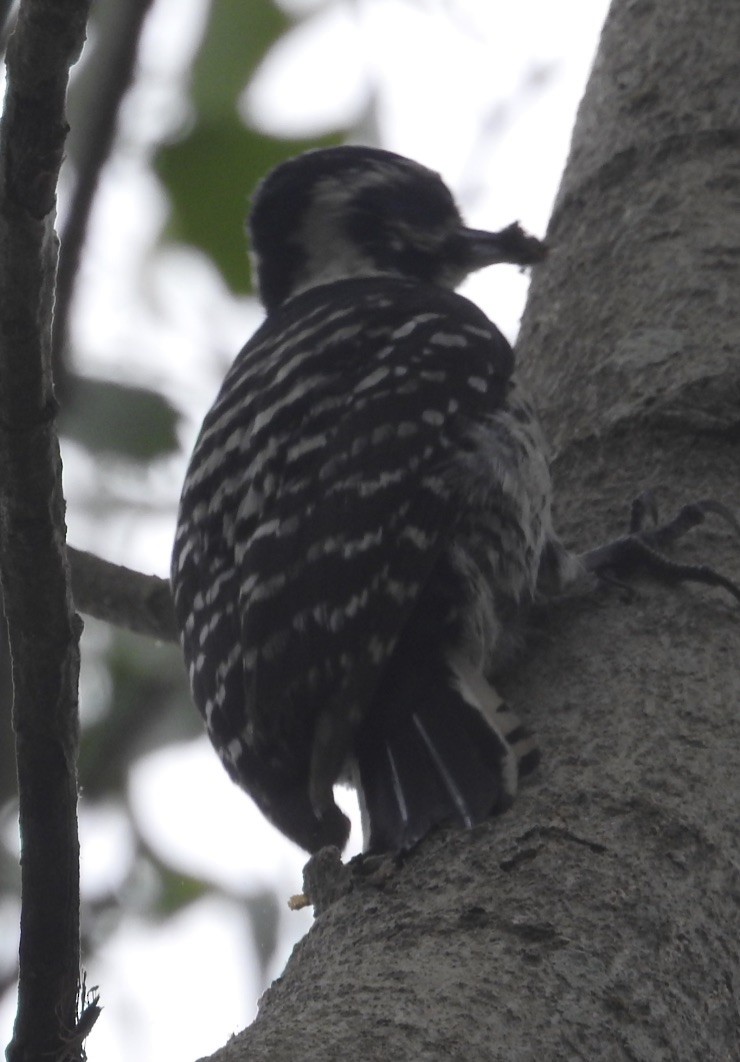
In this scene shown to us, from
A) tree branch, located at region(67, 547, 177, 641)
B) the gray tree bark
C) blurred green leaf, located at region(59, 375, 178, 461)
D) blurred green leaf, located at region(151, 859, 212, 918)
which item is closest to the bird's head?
the gray tree bark

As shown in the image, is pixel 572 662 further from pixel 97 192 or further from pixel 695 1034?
pixel 97 192

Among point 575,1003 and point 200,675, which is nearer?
point 575,1003

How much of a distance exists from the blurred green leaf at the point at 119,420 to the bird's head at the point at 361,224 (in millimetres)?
1067

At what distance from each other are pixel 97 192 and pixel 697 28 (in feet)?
5.82

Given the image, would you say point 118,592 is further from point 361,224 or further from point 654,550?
point 361,224

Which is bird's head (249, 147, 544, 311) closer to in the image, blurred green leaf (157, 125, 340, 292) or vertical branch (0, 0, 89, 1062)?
blurred green leaf (157, 125, 340, 292)

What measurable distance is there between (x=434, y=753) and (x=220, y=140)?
44.4 inches

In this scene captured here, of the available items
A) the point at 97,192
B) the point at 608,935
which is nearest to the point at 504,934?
the point at 608,935

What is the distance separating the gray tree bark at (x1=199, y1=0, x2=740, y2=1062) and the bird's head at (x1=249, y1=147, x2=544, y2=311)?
0.36 metres

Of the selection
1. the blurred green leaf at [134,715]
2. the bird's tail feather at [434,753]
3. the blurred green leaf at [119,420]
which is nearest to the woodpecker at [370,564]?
the bird's tail feather at [434,753]

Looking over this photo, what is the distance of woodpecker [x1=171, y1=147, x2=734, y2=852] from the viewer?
1.78 meters

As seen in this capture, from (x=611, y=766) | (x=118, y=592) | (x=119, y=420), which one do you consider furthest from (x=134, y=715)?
(x=611, y=766)

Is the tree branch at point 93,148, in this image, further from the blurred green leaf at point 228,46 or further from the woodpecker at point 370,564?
the blurred green leaf at point 228,46

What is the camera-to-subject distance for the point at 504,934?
130 centimetres
